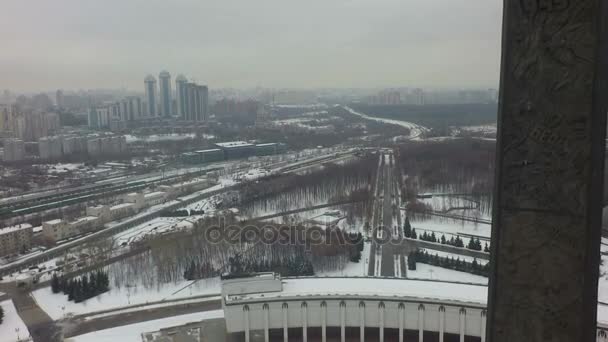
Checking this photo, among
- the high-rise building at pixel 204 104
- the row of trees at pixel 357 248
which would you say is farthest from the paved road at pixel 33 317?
the high-rise building at pixel 204 104

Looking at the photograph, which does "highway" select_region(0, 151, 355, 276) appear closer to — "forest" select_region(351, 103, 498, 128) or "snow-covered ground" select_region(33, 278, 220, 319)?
"snow-covered ground" select_region(33, 278, 220, 319)

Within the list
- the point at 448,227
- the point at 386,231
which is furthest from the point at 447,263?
the point at 448,227

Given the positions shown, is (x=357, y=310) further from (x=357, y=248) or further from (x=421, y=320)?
(x=357, y=248)

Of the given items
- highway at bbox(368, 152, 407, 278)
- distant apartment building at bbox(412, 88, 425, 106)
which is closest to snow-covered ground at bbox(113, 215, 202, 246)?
highway at bbox(368, 152, 407, 278)

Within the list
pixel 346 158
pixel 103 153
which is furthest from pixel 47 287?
pixel 103 153

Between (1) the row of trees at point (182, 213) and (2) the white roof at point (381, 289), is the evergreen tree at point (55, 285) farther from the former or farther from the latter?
(1) the row of trees at point (182, 213)
